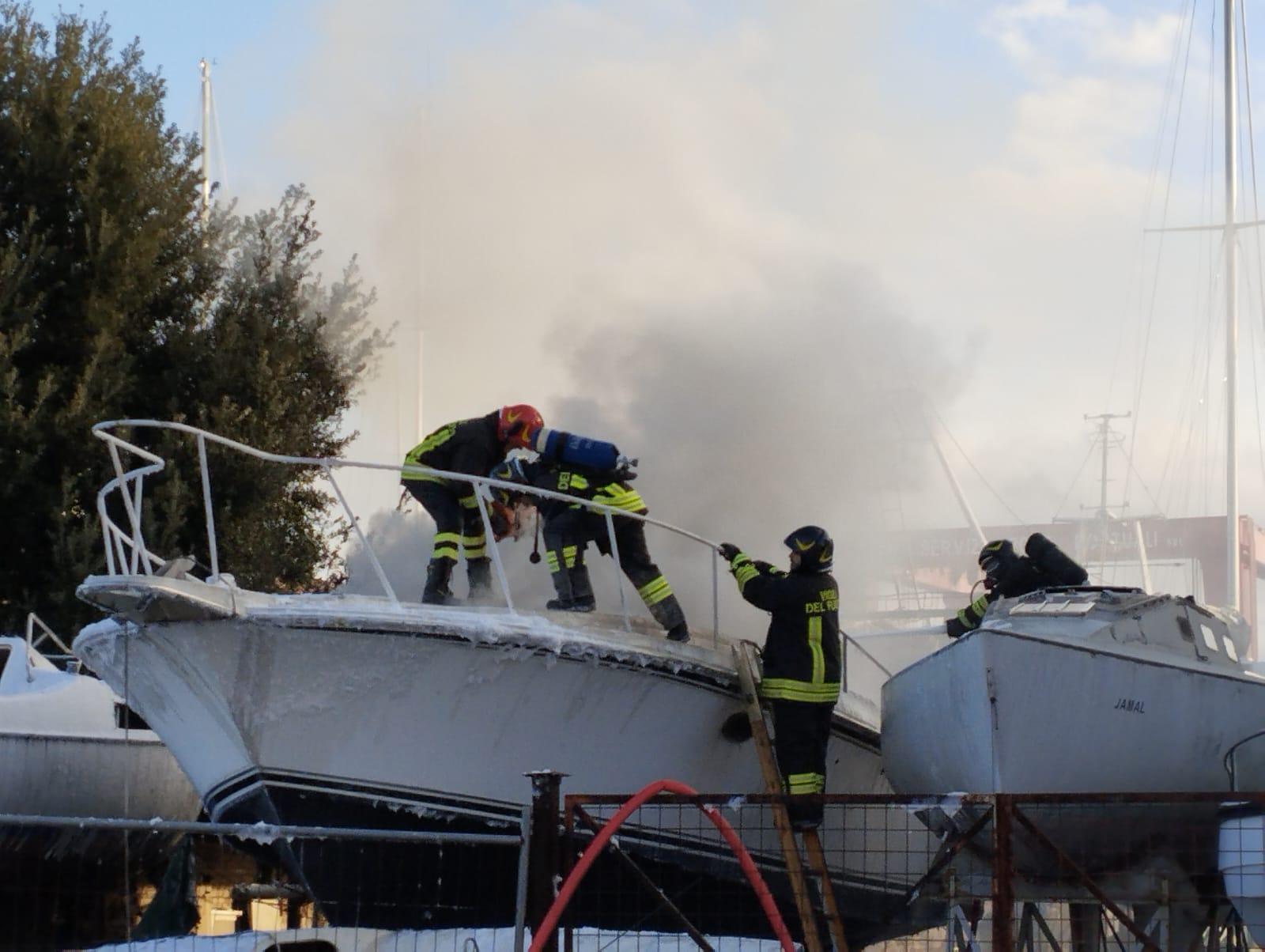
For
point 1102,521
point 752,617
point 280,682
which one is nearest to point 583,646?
point 280,682

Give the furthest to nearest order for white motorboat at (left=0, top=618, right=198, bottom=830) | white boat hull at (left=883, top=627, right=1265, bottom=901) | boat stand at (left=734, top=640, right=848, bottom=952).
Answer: white motorboat at (left=0, top=618, right=198, bottom=830) → white boat hull at (left=883, top=627, right=1265, bottom=901) → boat stand at (left=734, top=640, right=848, bottom=952)

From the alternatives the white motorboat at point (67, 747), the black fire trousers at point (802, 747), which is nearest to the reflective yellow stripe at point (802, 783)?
the black fire trousers at point (802, 747)

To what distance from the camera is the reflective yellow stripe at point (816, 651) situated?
848 centimetres

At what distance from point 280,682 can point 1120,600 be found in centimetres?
423

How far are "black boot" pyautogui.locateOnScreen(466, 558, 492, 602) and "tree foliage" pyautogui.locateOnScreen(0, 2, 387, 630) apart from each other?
545 cm

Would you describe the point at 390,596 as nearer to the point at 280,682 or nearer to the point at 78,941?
the point at 280,682

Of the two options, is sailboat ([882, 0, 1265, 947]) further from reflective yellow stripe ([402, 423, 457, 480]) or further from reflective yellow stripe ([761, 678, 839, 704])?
reflective yellow stripe ([402, 423, 457, 480])

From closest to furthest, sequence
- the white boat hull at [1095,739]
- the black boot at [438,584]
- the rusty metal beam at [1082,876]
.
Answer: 1. the rusty metal beam at [1082,876]
2. the white boat hull at [1095,739]
3. the black boot at [438,584]

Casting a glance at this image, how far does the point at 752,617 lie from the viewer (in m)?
22.7

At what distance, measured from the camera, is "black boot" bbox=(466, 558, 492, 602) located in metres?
9.37

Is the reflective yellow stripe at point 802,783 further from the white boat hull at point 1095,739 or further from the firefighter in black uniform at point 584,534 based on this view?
the firefighter in black uniform at point 584,534

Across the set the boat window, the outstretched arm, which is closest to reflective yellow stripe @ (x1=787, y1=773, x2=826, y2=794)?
the outstretched arm

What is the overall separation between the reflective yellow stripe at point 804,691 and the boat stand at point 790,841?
0.31m

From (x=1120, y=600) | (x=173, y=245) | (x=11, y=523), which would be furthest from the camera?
(x=173, y=245)
